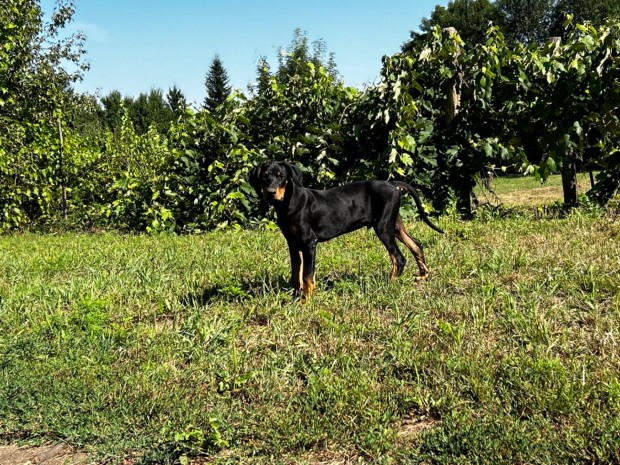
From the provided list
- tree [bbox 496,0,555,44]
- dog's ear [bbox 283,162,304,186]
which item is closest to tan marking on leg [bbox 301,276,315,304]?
dog's ear [bbox 283,162,304,186]

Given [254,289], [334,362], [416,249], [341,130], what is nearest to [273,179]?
[254,289]

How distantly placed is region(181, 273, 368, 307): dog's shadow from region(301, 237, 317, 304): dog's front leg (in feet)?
0.47

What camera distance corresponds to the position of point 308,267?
4992 millimetres

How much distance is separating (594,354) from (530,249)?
2620 millimetres

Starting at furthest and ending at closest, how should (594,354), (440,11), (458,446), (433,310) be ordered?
(440,11) → (433,310) → (594,354) → (458,446)

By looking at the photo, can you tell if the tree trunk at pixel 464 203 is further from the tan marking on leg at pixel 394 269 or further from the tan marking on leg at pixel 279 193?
the tan marking on leg at pixel 279 193

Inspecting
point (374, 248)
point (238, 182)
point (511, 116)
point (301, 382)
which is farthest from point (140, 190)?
point (301, 382)

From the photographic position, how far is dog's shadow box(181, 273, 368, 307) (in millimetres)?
5016

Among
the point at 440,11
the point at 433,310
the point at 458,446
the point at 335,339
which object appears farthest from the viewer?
the point at 440,11

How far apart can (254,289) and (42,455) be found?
2.61 meters

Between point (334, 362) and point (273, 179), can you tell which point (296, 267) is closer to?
point (273, 179)

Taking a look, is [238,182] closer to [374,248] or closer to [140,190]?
[140,190]

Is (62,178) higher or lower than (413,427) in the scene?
higher

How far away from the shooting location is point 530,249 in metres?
5.79
